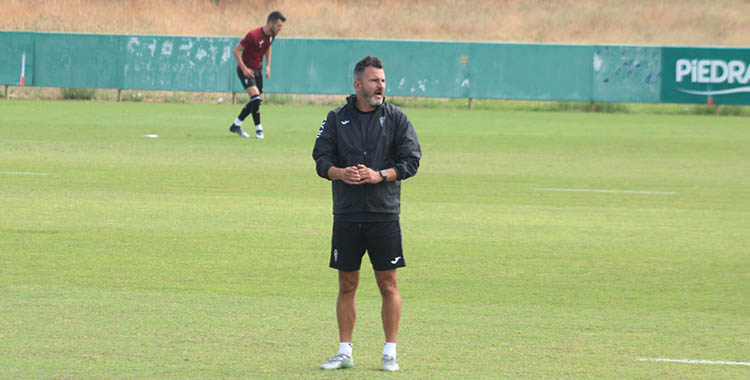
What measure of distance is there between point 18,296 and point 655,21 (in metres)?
55.5

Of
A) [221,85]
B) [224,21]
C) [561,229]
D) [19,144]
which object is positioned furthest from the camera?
[224,21]

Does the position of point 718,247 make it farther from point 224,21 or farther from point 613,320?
point 224,21

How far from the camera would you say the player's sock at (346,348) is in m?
6.45

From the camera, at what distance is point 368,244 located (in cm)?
644

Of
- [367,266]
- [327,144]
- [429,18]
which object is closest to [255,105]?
[367,266]

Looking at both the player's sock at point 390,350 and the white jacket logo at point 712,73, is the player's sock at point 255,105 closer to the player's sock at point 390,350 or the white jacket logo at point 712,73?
the white jacket logo at point 712,73

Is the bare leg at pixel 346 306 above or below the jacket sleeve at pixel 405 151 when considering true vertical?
below

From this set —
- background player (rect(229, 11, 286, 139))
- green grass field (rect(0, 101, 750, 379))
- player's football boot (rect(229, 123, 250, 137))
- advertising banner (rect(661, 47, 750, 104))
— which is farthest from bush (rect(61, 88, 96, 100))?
advertising banner (rect(661, 47, 750, 104))

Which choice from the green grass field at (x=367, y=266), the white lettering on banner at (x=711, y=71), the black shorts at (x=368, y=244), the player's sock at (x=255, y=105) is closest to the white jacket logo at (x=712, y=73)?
the white lettering on banner at (x=711, y=71)

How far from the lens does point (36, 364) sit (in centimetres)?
637

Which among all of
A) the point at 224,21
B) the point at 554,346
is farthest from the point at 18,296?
the point at 224,21

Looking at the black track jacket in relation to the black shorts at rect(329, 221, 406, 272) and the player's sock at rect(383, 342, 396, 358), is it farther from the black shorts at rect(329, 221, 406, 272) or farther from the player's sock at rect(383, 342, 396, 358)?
the player's sock at rect(383, 342, 396, 358)

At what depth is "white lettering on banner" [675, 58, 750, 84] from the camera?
3209 centimetres

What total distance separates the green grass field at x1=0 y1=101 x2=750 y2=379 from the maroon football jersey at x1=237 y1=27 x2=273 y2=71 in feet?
8.52
